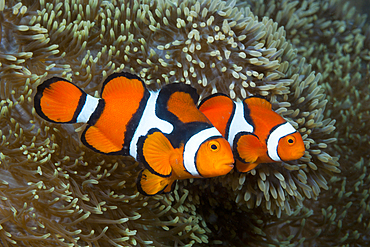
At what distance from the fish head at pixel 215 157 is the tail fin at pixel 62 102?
1.10 feet

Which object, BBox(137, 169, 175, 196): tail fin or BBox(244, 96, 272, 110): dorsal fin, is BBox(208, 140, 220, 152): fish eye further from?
BBox(244, 96, 272, 110): dorsal fin

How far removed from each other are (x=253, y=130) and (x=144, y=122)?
40 centimetres

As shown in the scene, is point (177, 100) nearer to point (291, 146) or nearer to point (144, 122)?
point (144, 122)

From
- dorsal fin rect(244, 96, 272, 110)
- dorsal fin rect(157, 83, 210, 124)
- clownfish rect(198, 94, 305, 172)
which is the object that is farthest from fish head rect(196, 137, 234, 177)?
dorsal fin rect(244, 96, 272, 110)

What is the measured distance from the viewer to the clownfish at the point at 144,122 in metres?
0.78

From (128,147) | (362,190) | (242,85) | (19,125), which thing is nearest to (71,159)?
(19,125)

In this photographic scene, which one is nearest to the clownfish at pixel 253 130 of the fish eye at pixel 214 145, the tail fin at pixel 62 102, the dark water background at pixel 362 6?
the fish eye at pixel 214 145

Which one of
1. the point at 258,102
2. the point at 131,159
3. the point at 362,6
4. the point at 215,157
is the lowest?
the point at 131,159

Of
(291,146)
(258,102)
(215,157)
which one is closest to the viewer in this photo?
(215,157)

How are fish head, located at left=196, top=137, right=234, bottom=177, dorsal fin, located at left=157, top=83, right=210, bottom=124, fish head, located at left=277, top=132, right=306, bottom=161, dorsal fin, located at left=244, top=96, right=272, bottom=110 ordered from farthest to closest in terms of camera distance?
dorsal fin, located at left=244, top=96, right=272, bottom=110 < fish head, located at left=277, top=132, right=306, bottom=161 < dorsal fin, located at left=157, top=83, right=210, bottom=124 < fish head, located at left=196, top=137, right=234, bottom=177

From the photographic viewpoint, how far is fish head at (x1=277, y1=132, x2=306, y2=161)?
0.96 m

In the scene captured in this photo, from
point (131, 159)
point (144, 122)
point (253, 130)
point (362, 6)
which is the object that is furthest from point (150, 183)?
point (362, 6)

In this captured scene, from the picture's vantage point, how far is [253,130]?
1045mm

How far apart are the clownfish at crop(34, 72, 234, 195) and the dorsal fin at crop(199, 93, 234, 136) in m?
0.16
